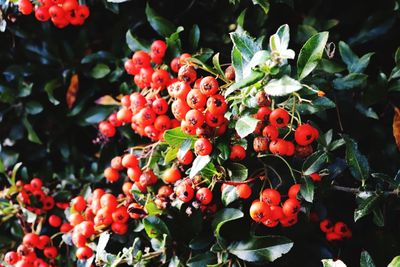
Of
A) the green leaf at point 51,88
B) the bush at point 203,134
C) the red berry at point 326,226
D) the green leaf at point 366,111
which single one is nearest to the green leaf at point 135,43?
the bush at point 203,134

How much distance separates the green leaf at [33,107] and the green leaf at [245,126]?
1.29 m

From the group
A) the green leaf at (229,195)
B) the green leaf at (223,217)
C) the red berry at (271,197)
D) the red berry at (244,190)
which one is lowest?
the green leaf at (223,217)

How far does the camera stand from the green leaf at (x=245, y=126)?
141cm

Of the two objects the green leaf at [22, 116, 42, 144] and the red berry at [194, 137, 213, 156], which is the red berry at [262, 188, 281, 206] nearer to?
the red berry at [194, 137, 213, 156]

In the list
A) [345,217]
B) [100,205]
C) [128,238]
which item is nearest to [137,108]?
[100,205]

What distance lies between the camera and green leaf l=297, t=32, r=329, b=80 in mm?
1525

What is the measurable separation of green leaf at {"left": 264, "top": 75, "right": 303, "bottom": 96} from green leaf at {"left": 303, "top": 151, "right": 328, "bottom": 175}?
37 centimetres

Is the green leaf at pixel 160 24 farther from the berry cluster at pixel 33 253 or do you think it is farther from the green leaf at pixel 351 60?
the berry cluster at pixel 33 253

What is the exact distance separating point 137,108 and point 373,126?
100cm

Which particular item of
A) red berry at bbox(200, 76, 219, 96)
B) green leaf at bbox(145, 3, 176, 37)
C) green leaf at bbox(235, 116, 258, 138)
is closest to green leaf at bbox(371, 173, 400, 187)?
green leaf at bbox(235, 116, 258, 138)

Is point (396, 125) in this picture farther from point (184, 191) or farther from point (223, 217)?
point (184, 191)

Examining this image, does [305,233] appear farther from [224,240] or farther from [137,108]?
[137,108]

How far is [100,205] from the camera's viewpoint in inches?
78.3

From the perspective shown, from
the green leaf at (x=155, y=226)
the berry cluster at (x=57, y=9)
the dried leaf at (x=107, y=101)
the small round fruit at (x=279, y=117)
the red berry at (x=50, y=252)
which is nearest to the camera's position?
the small round fruit at (x=279, y=117)
